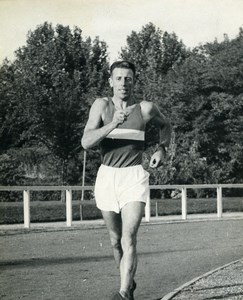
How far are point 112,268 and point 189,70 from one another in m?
31.1

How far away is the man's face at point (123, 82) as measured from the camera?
18.5ft

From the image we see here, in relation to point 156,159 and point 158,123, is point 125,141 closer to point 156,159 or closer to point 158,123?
point 156,159

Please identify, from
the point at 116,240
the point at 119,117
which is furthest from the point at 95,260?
the point at 119,117

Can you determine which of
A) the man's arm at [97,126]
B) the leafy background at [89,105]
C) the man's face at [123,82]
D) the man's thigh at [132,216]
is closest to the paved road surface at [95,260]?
the man's thigh at [132,216]

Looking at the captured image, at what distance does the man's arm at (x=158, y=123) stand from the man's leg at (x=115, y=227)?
1.73 feet

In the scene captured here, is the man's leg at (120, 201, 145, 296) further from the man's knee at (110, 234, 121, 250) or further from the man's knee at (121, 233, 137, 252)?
the man's knee at (110, 234, 121, 250)

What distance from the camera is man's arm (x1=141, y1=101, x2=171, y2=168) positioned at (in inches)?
225

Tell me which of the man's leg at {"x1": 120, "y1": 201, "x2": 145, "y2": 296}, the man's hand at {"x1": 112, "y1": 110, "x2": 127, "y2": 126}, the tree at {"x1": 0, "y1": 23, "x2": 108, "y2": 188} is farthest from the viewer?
the tree at {"x1": 0, "y1": 23, "x2": 108, "y2": 188}

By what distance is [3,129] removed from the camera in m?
34.7

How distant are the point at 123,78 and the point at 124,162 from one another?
2.20 feet

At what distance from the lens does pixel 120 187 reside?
18.5 feet

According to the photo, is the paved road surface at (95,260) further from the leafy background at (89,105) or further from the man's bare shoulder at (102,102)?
the leafy background at (89,105)

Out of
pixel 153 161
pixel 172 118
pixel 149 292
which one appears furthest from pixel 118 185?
pixel 172 118

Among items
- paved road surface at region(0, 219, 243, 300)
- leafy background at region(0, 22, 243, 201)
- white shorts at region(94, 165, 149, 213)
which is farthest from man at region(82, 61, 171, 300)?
leafy background at region(0, 22, 243, 201)
